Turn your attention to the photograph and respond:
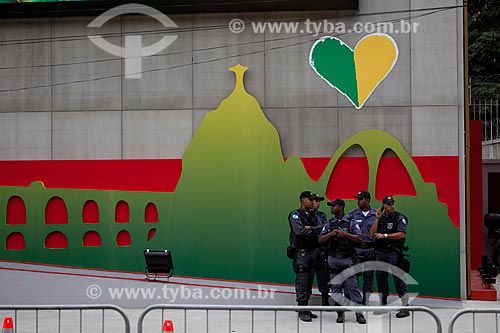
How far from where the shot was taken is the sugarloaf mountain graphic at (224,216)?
40.3 feet

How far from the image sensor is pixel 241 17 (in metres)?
12.5

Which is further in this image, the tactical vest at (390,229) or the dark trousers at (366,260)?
the dark trousers at (366,260)

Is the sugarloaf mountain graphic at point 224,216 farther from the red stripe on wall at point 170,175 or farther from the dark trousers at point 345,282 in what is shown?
the dark trousers at point 345,282

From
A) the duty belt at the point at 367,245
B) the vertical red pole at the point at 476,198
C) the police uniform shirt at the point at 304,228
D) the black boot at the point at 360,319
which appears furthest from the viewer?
the vertical red pole at the point at 476,198

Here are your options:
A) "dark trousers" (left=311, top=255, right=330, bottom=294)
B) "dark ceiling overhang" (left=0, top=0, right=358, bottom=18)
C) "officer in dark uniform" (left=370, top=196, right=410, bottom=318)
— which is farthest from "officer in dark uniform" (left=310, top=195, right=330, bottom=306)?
"dark ceiling overhang" (left=0, top=0, right=358, bottom=18)

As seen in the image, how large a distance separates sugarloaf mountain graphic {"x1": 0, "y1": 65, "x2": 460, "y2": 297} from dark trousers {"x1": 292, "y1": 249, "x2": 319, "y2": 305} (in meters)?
1.06

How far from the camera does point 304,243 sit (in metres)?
11.2

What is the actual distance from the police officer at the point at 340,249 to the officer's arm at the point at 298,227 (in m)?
0.22

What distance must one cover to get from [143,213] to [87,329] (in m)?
2.44

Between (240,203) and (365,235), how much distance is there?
80.5 inches

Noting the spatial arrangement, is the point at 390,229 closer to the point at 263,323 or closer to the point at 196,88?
the point at 263,323

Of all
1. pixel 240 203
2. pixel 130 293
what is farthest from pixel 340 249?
pixel 130 293

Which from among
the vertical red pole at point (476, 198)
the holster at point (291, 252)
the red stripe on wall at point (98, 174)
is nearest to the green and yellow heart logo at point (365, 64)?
the holster at point (291, 252)

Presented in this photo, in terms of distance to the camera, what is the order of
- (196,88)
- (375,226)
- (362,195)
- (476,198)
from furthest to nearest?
(476,198), (196,88), (362,195), (375,226)
